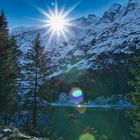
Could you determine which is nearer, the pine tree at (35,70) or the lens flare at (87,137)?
the lens flare at (87,137)

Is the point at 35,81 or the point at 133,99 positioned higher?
the point at 35,81

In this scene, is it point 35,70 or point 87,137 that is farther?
point 87,137

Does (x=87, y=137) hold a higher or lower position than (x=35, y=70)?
lower

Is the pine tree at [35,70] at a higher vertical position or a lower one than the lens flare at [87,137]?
higher

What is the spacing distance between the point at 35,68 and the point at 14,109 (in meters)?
7.67

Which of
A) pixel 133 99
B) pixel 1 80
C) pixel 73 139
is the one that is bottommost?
pixel 73 139

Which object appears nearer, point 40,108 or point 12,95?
point 12,95

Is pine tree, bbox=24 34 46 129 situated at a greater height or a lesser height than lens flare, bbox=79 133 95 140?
greater

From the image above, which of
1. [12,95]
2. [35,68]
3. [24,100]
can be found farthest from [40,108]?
[12,95]

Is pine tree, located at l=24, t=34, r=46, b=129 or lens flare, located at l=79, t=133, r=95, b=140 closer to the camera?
lens flare, located at l=79, t=133, r=95, b=140

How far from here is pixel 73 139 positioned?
4688 centimetres

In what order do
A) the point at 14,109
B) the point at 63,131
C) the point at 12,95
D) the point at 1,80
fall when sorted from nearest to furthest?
the point at 1,80 < the point at 12,95 < the point at 14,109 < the point at 63,131

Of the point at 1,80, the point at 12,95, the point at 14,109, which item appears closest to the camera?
the point at 1,80

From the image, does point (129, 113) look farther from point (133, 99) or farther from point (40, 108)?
point (40, 108)
